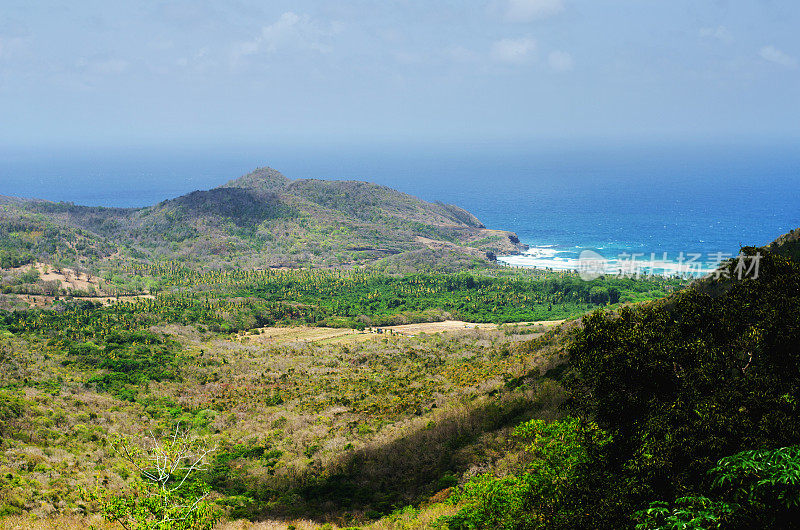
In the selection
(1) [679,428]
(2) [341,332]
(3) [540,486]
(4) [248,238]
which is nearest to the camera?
(1) [679,428]

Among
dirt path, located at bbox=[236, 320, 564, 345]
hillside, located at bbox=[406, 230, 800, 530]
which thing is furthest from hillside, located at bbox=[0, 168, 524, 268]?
hillside, located at bbox=[406, 230, 800, 530]

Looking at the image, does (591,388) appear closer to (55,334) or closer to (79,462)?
(79,462)

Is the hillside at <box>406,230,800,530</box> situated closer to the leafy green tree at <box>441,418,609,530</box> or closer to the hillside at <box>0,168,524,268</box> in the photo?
the leafy green tree at <box>441,418,609,530</box>

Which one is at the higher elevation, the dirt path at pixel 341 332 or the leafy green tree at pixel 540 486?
the leafy green tree at pixel 540 486

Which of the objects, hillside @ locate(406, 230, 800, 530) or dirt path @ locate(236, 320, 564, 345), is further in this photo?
dirt path @ locate(236, 320, 564, 345)

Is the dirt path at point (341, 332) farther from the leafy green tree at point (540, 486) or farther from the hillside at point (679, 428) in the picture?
the leafy green tree at point (540, 486)

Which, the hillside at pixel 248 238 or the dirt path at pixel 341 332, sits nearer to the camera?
the dirt path at pixel 341 332

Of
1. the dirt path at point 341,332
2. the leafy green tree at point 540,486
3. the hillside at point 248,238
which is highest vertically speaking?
the hillside at point 248,238

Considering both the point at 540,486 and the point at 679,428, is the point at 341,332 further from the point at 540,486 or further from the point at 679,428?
the point at 679,428

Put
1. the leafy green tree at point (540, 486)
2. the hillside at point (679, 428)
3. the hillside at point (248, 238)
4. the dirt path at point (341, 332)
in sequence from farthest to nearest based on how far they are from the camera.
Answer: the hillside at point (248, 238) → the dirt path at point (341, 332) → the leafy green tree at point (540, 486) → the hillside at point (679, 428)

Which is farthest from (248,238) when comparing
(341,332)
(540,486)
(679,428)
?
(679,428)

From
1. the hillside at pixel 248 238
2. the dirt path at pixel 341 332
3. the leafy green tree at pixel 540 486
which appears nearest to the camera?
the leafy green tree at pixel 540 486

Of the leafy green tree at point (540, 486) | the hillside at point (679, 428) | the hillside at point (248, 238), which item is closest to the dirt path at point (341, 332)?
the hillside at point (679, 428)
